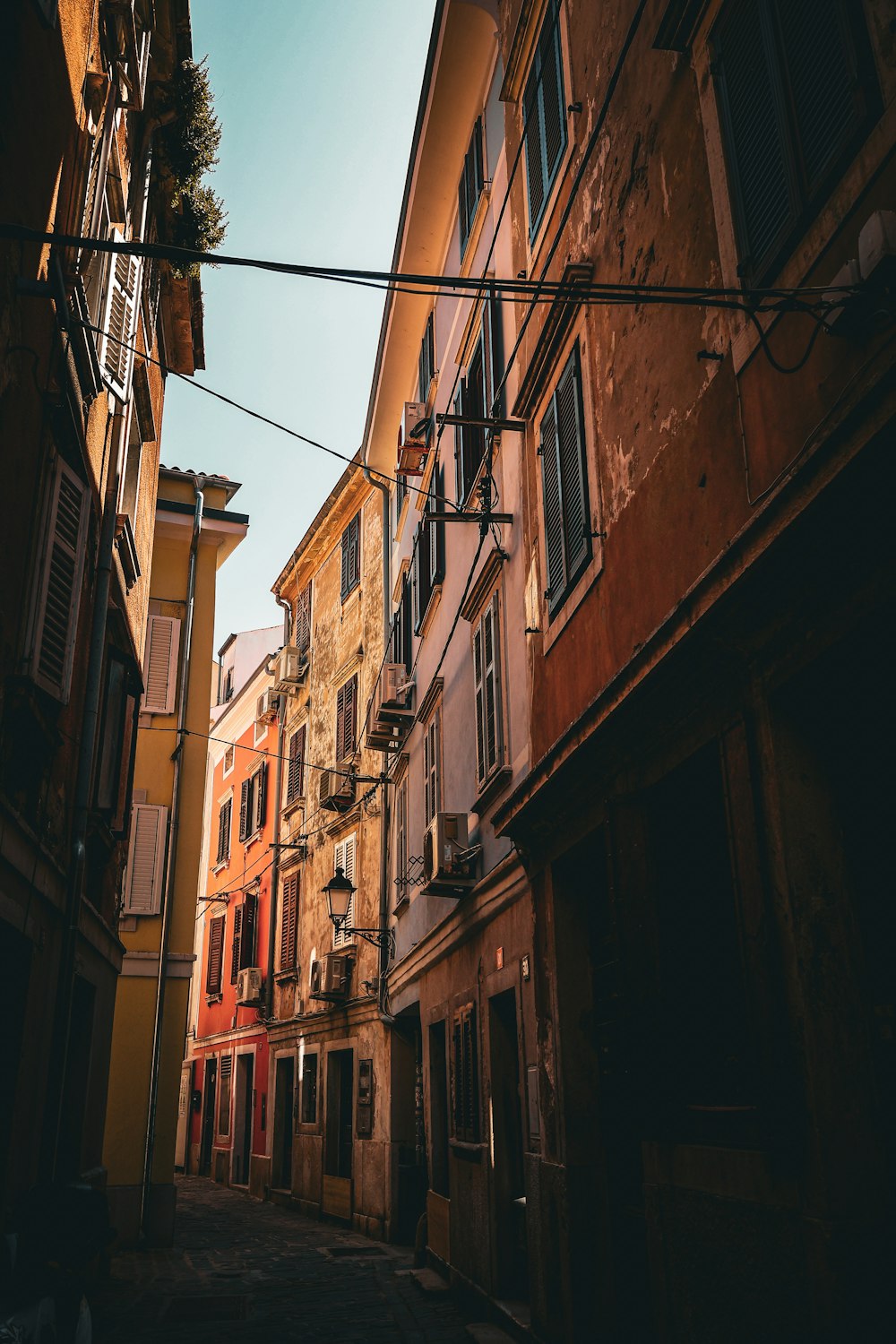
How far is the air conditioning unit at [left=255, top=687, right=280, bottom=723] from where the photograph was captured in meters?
29.5

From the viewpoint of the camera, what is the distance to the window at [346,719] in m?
23.2

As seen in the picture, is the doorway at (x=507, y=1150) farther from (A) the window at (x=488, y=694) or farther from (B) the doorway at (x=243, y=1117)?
(B) the doorway at (x=243, y=1117)

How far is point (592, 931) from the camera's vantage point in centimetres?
812

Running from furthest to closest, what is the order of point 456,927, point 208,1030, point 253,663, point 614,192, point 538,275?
point 253,663 → point 208,1030 → point 456,927 → point 538,275 → point 614,192

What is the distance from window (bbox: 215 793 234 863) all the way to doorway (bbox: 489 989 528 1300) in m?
23.5

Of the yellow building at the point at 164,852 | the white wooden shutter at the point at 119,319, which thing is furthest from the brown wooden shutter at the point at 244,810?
the white wooden shutter at the point at 119,319

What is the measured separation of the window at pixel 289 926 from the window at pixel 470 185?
628 inches

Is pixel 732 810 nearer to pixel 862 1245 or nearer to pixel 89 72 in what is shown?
pixel 862 1245

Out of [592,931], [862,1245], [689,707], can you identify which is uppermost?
[689,707]

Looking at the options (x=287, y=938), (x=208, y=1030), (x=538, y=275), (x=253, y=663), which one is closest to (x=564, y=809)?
(x=538, y=275)

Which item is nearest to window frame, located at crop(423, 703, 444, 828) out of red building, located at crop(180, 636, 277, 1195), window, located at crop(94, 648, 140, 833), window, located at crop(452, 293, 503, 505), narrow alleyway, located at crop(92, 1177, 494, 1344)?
window, located at crop(452, 293, 503, 505)

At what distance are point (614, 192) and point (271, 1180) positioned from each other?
23.0 m

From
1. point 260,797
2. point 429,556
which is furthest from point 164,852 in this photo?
point 260,797

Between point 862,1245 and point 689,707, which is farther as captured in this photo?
point 689,707
